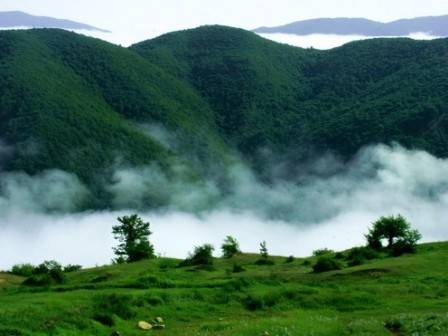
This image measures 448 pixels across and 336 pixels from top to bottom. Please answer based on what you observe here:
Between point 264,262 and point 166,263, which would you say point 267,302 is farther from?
point 166,263

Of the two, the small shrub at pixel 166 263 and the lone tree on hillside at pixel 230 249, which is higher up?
the lone tree on hillside at pixel 230 249

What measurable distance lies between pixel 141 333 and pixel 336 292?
12261 mm

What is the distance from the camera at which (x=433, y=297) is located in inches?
1249

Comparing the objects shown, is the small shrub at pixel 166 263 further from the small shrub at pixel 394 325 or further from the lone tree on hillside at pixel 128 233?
the small shrub at pixel 394 325

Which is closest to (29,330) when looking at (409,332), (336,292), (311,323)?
(311,323)

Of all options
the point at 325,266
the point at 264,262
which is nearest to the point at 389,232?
the point at 264,262

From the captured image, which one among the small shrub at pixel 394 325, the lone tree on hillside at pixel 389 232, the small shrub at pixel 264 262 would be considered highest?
the lone tree on hillside at pixel 389 232

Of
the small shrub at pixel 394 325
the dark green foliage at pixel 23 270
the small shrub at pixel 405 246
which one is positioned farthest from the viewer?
the dark green foliage at pixel 23 270

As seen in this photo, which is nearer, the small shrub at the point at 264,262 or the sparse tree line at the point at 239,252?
the sparse tree line at the point at 239,252

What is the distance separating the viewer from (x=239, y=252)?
6562cm

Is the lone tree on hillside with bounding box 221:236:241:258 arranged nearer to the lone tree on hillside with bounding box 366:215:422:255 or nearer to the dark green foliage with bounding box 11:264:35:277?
the lone tree on hillside with bounding box 366:215:422:255

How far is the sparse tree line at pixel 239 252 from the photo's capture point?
43166 millimetres

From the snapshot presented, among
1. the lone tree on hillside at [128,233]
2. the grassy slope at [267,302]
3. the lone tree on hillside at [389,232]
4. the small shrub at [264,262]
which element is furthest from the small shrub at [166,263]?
the lone tree on hillside at [389,232]

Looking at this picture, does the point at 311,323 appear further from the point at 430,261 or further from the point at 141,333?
the point at 430,261
